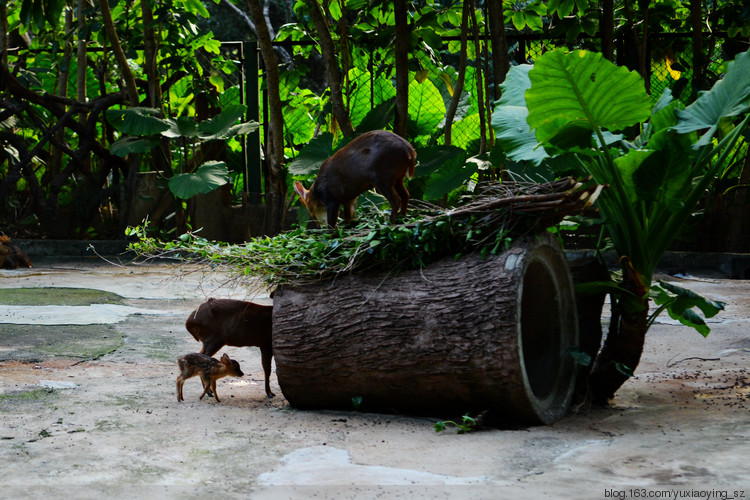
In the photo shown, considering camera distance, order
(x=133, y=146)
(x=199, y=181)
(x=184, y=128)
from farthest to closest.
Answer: (x=184, y=128), (x=133, y=146), (x=199, y=181)

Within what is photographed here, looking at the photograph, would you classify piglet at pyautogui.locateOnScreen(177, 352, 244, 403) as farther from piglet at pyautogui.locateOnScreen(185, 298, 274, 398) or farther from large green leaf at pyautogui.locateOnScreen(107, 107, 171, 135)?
large green leaf at pyautogui.locateOnScreen(107, 107, 171, 135)

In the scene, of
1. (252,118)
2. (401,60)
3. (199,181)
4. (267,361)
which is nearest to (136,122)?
(199,181)

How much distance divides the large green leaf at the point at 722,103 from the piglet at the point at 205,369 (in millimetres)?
2574

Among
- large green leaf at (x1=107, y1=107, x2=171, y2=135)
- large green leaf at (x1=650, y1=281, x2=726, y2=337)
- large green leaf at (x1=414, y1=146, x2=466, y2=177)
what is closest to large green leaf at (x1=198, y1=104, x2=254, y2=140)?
large green leaf at (x1=107, y1=107, x2=171, y2=135)

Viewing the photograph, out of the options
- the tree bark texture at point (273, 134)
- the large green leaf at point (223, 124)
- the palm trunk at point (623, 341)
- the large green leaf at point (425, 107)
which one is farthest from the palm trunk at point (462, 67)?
the palm trunk at point (623, 341)

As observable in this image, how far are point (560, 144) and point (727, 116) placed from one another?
0.83 metres

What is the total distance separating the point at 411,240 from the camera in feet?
13.0

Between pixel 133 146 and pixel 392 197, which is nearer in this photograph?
pixel 392 197

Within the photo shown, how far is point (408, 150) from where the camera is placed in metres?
4.19

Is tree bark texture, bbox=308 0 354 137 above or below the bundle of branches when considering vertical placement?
above

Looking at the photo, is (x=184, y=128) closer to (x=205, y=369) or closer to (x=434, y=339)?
(x=205, y=369)

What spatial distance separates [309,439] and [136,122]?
760cm

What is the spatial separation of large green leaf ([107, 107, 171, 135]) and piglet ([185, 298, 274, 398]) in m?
6.41

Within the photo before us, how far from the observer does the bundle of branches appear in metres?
3.79
